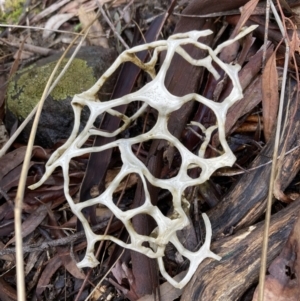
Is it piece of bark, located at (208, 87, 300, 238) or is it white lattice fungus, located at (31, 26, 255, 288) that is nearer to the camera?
white lattice fungus, located at (31, 26, 255, 288)

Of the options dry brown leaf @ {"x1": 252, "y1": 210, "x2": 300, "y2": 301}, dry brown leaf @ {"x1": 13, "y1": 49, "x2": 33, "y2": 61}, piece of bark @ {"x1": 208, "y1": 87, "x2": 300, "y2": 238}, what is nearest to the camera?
dry brown leaf @ {"x1": 252, "y1": 210, "x2": 300, "y2": 301}

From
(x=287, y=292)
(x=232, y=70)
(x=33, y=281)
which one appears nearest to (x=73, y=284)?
(x=33, y=281)

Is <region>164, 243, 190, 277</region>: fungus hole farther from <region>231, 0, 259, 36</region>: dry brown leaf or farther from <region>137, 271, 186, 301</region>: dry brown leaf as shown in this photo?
<region>231, 0, 259, 36</region>: dry brown leaf

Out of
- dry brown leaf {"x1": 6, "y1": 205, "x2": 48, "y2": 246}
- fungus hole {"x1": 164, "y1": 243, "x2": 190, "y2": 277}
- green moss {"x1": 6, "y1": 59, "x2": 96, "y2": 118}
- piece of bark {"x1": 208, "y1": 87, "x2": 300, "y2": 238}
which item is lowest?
fungus hole {"x1": 164, "y1": 243, "x2": 190, "y2": 277}

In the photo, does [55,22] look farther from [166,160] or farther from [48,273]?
[48,273]

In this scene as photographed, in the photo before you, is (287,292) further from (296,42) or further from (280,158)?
(296,42)

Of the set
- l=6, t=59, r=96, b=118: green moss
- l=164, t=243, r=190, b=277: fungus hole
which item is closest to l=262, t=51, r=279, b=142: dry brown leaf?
l=164, t=243, r=190, b=277: fungus hole

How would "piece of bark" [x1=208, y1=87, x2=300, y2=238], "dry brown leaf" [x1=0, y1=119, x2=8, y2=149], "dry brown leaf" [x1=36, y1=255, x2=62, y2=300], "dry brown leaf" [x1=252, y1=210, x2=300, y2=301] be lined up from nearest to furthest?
"dry brown leaf" [x1=252, y1=210, x2=300, y2=301], "piece of bark" [x1=208, y1=87, x2=300, y2=238], "dry brown leaf" [x1=36, y1=255, x2=62, y2=300], "dry brown leaf" [x1=0, y1=119, x2=8, y2=149]
